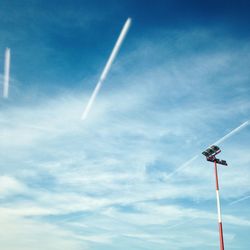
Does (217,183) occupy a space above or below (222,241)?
above

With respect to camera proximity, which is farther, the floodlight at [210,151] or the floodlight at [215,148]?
the floodlight at [210,151]

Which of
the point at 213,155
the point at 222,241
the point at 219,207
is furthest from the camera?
the point at 213,155

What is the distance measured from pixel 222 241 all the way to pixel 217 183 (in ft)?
21.1

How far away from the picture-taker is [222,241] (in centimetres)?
3169

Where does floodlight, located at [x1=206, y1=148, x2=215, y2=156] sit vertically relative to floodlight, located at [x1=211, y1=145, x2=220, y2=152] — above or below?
below

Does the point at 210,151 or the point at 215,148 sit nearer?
the point at 215,148

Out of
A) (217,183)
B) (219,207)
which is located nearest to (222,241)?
(219,207)

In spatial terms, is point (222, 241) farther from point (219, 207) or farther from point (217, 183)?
point (217, 183)

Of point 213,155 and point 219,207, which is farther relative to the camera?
point 213,155

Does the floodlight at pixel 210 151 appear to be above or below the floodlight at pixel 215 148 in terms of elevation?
below

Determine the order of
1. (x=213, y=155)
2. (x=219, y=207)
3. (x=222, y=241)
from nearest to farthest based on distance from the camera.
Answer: (x=222, y=241) < (x=219, y=207) < (x=213, y=155)

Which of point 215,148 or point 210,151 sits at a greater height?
point 215,148

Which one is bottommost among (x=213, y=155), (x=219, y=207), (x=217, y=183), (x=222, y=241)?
(x=222, y=241)

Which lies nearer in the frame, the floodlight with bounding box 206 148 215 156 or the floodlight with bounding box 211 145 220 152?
the floodlight with bounding box 211 145 220 152
